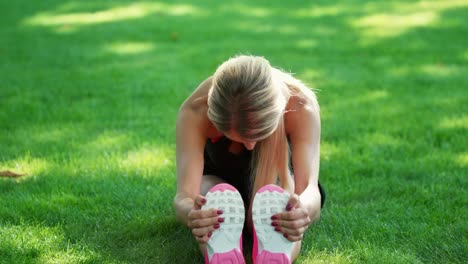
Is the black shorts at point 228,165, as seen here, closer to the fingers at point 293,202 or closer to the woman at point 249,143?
the woman at point 249,143

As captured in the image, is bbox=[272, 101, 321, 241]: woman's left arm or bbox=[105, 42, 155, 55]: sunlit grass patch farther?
bbox=[105, 42, 155, 55]: sunlit grass patch

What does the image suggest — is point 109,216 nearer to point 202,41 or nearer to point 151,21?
point 202,41

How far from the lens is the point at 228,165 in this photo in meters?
3.20

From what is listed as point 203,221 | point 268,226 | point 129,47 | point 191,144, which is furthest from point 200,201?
point 129,47

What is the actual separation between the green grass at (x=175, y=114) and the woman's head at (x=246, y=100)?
608 mm

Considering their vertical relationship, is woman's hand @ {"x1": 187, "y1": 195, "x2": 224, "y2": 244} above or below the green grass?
above

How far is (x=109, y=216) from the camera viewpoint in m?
3.37

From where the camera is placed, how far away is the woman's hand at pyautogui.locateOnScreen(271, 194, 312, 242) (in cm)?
261

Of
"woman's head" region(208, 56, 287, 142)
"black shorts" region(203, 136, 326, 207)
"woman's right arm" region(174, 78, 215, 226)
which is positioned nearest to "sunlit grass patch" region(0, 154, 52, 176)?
"black shorts" region(203, 136, 326, 207)

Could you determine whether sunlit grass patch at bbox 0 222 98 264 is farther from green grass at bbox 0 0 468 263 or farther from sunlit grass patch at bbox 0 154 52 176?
sunlit grass patch at bbox 0 154 52 176

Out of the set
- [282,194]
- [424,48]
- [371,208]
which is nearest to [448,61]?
[424,48]

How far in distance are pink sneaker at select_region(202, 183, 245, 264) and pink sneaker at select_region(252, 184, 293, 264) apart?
0.21 ft

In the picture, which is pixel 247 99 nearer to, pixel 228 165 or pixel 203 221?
pixel 203 221

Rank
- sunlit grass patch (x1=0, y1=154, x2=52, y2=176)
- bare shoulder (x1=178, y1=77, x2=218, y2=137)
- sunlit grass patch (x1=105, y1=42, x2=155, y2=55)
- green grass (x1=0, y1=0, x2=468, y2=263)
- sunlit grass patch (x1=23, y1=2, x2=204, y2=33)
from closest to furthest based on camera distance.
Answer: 1. bare shoulder (x1=178, y1=77, x2=218, y2=137)
2. green grass (x1=0, y1=0, x2=468, y2=263)
3. sunlit grass patch (x1=0, y1=154, x2=52, y2=176)
4. sunlit grass patch (x1=105, y1=42, x2=155, y2=55)
5. sunlit grass patch (x1=23, y1=2, x2=204, y2=33)
